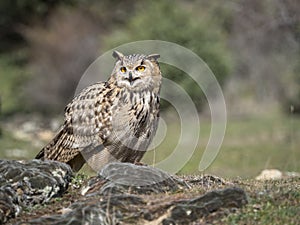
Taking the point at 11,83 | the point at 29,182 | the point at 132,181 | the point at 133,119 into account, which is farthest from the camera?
the point at 11,83

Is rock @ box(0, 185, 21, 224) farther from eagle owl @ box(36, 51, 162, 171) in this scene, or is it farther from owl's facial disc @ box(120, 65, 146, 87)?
owl's facial disc @ box(120, 65, 146, 87)

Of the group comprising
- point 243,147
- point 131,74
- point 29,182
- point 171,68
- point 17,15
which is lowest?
point 29,182

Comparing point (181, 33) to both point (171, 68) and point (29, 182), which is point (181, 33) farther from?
point (29, 182)

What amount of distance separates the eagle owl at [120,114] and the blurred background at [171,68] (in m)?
9.60

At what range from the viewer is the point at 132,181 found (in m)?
8.13

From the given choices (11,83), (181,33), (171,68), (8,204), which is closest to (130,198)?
(8,204)

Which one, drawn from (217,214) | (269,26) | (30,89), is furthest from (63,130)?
(30,89)

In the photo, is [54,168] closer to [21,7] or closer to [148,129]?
[148,129]

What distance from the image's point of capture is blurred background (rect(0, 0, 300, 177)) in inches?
965

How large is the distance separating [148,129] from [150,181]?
4.65ft

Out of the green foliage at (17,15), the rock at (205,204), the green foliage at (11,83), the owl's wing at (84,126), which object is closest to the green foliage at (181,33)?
the green foliage at (11,83)

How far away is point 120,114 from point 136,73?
1.95ft

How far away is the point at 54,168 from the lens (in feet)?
28.5

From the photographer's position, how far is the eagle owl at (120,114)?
9.45 meters
